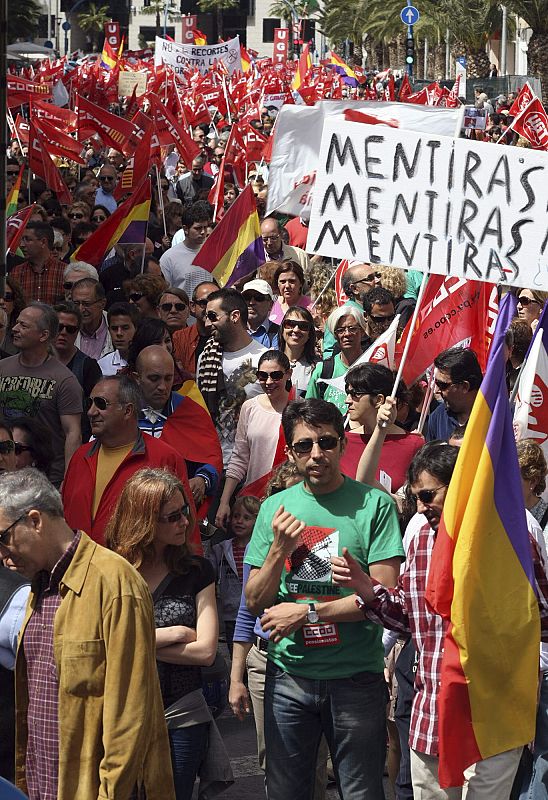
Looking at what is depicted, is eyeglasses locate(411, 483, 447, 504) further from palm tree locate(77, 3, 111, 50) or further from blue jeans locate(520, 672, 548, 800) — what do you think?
palm tree locate(77, 3, 111, 50)

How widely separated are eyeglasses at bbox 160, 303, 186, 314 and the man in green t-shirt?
447cm

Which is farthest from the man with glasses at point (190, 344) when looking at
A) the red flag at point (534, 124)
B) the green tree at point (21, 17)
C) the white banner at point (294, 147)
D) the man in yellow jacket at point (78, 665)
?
the green tree at point (21, 17)

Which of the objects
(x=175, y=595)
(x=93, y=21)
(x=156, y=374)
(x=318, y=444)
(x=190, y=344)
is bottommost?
(x=93, y=21)

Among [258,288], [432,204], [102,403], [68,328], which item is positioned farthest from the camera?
[258,288]

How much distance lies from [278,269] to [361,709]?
5.74 meters

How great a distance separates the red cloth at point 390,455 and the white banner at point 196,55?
2499 cm

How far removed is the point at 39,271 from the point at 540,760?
267 inches

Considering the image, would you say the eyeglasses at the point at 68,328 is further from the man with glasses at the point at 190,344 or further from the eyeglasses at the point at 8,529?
the eyeglasses at the point at 8,529

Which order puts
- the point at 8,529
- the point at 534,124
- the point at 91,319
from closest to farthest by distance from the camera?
the point at 8,529 < the point at 91,319 < the point at 534,124

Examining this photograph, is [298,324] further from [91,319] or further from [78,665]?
[78,665]

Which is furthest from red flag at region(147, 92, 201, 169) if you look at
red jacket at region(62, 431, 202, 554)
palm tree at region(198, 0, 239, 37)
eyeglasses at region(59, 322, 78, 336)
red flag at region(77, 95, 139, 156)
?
palm tree at region(198, 0, 239, 37)

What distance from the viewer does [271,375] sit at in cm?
668

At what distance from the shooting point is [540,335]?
5383 mm

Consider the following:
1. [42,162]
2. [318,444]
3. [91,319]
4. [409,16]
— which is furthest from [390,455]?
[409,16]
